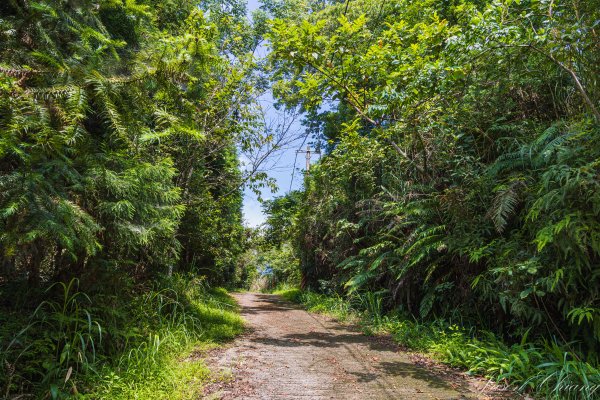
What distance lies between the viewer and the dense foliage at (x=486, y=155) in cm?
385

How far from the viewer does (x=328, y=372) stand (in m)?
4.35

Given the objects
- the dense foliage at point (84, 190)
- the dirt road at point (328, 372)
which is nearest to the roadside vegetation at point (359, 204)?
the dense foliage at point (84, 190)

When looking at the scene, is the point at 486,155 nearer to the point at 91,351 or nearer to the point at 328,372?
the point at 328,372

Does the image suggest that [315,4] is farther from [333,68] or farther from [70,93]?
[70,93]

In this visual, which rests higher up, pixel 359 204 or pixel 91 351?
pixel 359 204

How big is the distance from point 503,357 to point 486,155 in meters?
3.06

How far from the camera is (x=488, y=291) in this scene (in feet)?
15.3

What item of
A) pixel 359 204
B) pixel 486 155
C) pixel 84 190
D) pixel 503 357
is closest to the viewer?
pixel 84 190

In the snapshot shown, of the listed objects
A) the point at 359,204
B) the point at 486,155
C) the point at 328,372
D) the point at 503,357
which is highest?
the point at 486,155

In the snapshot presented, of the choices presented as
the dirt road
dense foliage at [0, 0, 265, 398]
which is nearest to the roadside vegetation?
dense foliage at [0, 0, 265, 398]

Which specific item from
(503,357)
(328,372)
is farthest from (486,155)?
(328,372)

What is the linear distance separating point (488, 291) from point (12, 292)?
5272 mm

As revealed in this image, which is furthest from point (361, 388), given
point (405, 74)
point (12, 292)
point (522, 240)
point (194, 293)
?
point (194, 293)

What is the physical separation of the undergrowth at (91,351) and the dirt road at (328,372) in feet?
1.65
